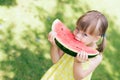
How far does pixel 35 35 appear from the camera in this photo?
185 inches

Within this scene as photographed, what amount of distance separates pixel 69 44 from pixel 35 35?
1.89 metres

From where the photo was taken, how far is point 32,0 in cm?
531

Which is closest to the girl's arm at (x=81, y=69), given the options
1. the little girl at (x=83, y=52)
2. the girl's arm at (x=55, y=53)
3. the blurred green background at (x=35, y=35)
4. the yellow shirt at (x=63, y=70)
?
the little girl at (x=83, y=52)

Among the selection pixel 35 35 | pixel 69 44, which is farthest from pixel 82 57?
pixel 35 35

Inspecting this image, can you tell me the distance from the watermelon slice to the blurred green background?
51.8 inches

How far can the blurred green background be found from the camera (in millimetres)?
4219

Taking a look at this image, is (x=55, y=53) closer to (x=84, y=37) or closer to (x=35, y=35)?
(x=84, y=37)

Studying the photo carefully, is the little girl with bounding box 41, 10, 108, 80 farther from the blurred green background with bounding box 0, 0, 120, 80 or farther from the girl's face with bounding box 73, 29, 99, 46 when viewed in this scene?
the blurred green background with bounding box 0, 0, 120, 80

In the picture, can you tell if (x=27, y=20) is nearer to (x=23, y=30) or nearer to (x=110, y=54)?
(x=23, y=30)

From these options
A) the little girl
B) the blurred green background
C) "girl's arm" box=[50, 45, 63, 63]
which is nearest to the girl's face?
the little girl

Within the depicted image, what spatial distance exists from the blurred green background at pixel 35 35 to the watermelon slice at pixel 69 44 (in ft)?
4.31

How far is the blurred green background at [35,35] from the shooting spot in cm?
422

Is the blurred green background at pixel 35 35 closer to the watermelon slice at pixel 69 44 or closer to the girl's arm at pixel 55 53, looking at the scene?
the girl's arm at pixel 55 53

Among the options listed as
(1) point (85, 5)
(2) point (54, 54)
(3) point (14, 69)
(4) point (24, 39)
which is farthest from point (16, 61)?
(1) point (85, 5)
